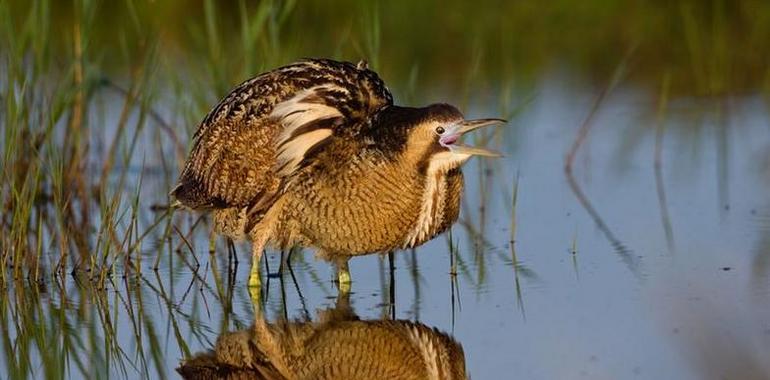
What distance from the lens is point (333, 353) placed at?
720 cm

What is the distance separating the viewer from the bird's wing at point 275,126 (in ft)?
26.9

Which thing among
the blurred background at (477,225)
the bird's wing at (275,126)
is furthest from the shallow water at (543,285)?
the bird's wing at (275,126)

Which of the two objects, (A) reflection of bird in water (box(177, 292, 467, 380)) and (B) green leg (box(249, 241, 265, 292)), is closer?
(A) reflection of bird in water (box(177, 292, 467, 380))

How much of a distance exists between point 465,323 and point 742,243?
2094 millimetres

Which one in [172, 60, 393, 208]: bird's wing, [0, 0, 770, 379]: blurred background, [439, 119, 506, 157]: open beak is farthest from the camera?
[172, 60, 393, 208]: bird's wing

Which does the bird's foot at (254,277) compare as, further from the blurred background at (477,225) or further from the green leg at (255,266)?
the blurred background at (477,225)

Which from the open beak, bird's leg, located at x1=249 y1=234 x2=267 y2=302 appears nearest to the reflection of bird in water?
bird's leg, located at x1=249 y1=234 x2=267 y2=302

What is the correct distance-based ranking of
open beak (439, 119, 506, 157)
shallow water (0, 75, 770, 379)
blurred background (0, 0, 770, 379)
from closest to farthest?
shallow water (0, 75, 770, 379) → blurred background (0, 0, 770, 379) → open beak (439, 119, 506, 157)

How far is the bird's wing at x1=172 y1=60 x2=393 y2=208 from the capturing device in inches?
323

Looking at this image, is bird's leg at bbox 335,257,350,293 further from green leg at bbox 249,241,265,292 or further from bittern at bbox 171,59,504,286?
green leg at bbox 249,241,265,292

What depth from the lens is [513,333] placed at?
7297 millimetres

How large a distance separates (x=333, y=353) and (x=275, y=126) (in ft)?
5.15

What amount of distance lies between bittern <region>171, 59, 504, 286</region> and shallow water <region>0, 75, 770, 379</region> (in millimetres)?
313

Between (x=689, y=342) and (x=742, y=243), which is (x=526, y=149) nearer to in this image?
(x=742, y=243)
